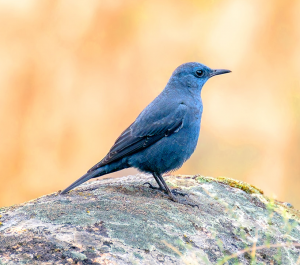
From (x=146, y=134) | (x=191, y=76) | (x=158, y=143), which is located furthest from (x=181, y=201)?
(x=191, y=76)

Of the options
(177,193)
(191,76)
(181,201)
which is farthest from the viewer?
(191,76)

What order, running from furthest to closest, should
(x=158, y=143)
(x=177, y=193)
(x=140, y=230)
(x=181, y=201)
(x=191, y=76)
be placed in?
(x=191, y=76)
(x=158, y=143)
(x=177, y=193)
(x=181, y=201)
(x=140, y=230)

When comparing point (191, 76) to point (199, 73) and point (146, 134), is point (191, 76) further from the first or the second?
point (146, 134)

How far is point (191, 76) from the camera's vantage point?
6172 millimetres

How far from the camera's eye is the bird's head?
6.10 metres

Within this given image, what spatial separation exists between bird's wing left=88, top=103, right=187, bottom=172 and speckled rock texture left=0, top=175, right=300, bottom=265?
43 centimetres

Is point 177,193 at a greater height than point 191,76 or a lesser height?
lesser

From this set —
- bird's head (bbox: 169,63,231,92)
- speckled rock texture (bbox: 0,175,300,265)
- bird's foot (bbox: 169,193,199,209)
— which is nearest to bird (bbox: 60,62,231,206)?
bird's foot (bbox: 169,193,199,209)

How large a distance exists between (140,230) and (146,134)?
186 cm

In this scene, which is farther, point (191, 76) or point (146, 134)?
point (191, 76)

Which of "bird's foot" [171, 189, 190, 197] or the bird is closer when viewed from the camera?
"bird's foot" [171, 189, 190, 197]

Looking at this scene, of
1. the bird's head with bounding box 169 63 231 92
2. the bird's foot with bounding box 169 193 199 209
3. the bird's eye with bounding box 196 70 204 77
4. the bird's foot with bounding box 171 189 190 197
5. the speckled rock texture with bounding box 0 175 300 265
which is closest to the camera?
the speckled rock texture with bounding box 0 175 300 265

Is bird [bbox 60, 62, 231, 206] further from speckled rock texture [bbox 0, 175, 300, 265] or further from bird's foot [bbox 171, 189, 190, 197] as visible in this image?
speckled rock texture [bbox 0, 175, 300, 265]

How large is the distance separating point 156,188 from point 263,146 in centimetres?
446
